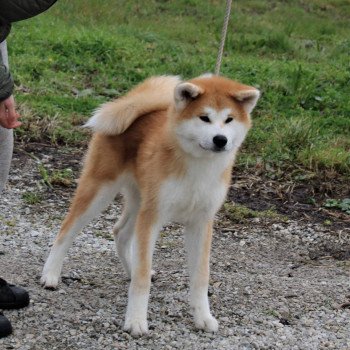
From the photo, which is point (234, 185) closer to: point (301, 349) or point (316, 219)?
point (316, 219)

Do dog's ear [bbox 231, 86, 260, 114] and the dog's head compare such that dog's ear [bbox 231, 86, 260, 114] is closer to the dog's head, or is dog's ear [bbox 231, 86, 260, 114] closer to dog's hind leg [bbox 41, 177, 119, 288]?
the dog's head

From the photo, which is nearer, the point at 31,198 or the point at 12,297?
the point at 12,297

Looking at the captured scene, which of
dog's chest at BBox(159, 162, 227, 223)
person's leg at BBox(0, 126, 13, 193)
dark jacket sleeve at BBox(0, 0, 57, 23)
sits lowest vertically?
dog's chest at BBox(159, 162, 227, 223)

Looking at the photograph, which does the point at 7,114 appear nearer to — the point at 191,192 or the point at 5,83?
the point at 5,83

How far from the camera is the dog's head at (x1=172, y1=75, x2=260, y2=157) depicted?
11.8 ft

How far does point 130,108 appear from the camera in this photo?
425 cm

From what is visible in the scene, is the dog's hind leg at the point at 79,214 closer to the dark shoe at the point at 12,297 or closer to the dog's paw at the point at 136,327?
the dark shoe at the point at 12,297

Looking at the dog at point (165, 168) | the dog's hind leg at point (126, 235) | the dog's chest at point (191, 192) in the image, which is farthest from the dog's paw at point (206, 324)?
the dog's hind leg at point (126, 235)

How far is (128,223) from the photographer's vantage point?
450 cm

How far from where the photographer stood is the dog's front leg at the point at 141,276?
3.77 meters

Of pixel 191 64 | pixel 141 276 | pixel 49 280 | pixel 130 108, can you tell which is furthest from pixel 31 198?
pixel 191 64

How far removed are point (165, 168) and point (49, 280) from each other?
1.00 metres

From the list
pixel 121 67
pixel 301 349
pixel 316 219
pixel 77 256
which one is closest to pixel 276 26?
pixel 121 67

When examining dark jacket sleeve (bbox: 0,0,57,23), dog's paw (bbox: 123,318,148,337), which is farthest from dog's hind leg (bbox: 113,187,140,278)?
dark jacket sleeve (bbox: 0,0,57,23)
